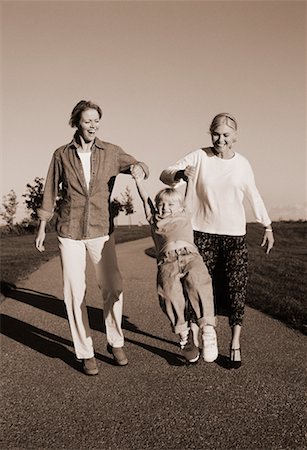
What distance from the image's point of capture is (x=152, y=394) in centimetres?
412

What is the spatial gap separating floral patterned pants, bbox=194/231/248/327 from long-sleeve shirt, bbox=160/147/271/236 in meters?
0.09

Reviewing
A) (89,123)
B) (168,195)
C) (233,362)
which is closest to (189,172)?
(168,195)

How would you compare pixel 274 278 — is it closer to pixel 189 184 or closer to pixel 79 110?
pixel 189 184

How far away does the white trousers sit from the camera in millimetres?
4727

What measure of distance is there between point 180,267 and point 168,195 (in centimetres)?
63

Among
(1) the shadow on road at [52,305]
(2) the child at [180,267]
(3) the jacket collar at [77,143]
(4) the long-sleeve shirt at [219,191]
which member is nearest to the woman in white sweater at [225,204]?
(4) the long-sleeve shirt at [219,191]

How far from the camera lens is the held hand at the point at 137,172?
457 cm

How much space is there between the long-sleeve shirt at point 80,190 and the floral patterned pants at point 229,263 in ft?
2.87

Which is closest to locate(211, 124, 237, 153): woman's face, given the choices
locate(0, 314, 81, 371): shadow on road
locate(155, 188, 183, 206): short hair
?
locate(155, 188, 183, 206): short hair

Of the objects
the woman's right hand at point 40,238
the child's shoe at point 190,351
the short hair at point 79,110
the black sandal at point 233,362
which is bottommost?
the black sandal at point 233,362

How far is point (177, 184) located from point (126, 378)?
1760 millimetres

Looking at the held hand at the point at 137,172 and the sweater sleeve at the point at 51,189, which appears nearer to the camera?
the held hand at the point at 137,172

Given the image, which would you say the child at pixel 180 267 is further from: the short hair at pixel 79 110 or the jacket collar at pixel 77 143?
the short hair at pixel 79 110

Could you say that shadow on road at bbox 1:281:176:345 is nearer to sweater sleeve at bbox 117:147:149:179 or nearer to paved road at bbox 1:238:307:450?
paved road at bbox 1:238:307:450
